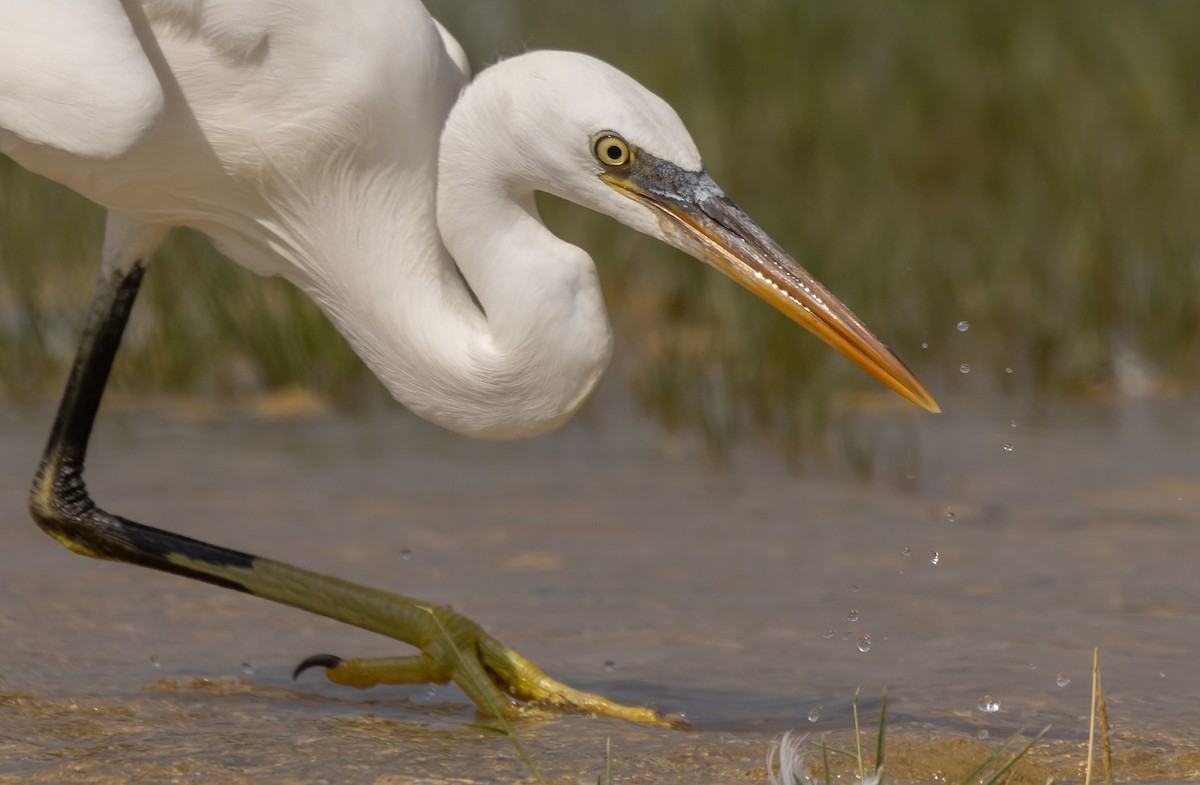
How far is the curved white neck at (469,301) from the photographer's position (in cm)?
414

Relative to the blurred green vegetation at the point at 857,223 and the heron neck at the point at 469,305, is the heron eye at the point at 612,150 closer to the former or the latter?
the heron neck at the point at 469,305

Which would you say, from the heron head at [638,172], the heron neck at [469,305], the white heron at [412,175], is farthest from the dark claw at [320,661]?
the heron head at [638,172]

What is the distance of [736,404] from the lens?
7.17 metres

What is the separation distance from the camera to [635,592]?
5629 millimetres

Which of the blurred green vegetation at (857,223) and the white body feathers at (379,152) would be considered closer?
the white body feathers at (379,152)

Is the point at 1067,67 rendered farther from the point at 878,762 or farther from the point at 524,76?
the point at 878,762

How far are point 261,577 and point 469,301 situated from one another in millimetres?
921

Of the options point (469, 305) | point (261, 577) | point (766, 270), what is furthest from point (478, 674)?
point (766, 270)

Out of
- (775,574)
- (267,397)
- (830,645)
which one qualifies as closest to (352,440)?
(267,397)

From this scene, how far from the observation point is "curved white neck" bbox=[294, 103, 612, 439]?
13.6 ft

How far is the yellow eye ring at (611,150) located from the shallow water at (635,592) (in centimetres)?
121

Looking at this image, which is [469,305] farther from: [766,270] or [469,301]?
[766,270]

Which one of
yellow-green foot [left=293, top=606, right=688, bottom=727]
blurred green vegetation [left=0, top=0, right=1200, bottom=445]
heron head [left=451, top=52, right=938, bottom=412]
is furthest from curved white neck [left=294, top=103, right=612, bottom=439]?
blurred green vegetation [left=0, top=0, right=1200, bottom=445]

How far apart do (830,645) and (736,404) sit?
2.16 m
